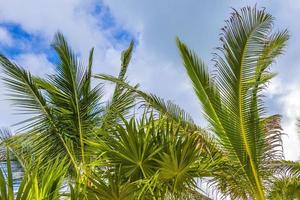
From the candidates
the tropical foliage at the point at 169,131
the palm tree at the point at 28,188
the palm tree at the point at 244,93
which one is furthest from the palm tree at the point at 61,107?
the palm tree at the point at 28,188

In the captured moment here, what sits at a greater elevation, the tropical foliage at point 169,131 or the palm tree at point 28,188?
the tropical foliage at point 169,131

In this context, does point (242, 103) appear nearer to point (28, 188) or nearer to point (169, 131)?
point (169, 131)

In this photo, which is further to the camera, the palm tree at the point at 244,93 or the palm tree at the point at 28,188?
the palm tree at the point at 244,93

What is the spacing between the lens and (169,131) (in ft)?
16.3

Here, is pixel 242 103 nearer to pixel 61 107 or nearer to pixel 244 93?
pixel 244 93

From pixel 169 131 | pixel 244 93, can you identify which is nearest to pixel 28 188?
pixel 169 131

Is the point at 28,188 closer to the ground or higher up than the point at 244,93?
closer to the ground

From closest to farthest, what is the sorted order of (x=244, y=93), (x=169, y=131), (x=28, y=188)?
(x=28, y=188)
(x=169, y=131)
(x=244, y=93)

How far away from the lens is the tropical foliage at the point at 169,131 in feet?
15.6

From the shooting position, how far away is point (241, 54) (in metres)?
6.22

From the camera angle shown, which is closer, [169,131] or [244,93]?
[169,131]

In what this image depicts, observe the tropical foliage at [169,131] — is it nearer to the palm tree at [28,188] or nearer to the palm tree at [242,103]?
the palm tree at [242,103]

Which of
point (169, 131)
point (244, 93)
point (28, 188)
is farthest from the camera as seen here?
point (244, 93)

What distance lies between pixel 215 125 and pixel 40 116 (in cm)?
295
